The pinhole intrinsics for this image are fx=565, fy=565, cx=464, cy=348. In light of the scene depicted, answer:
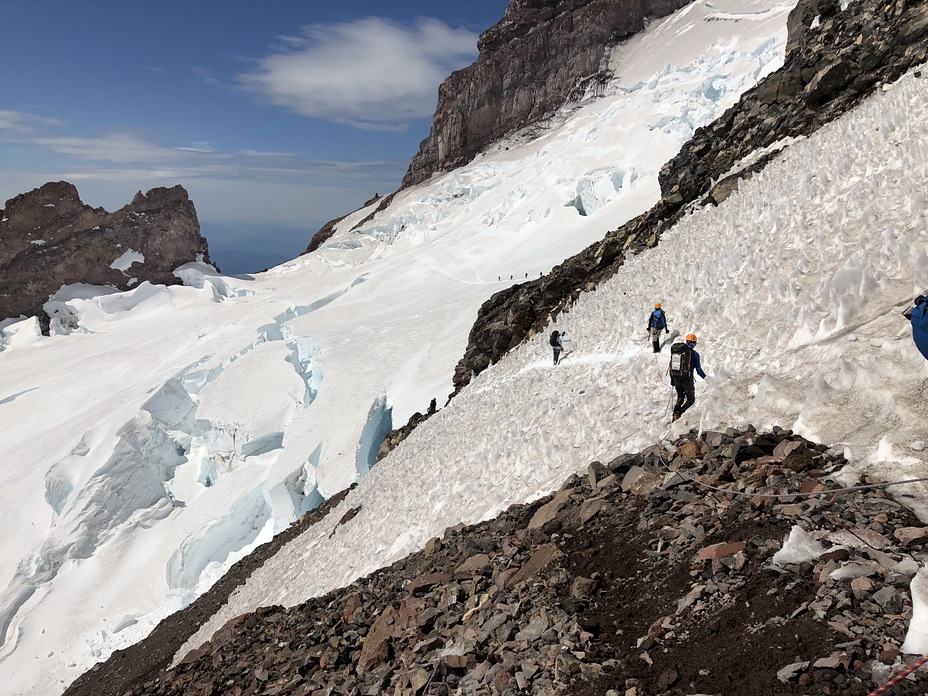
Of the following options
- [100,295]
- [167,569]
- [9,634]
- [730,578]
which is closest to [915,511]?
[730,578]

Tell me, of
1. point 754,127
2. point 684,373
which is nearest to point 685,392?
point 684,373

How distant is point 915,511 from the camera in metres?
4.57

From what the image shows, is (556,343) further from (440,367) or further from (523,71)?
(523,71)

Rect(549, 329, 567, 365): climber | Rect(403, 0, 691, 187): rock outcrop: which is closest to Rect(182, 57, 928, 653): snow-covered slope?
Rect(549, 329, 567, 365): climber

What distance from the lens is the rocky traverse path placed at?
3.82 metres

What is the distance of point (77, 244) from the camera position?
2849 inches

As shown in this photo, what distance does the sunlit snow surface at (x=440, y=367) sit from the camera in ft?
27.1

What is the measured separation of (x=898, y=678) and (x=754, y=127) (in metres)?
23.3

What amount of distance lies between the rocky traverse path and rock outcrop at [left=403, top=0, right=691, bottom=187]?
87.5 meters

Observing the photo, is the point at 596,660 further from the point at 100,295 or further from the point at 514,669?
the point at 100,295

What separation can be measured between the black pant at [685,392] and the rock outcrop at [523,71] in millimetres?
85123

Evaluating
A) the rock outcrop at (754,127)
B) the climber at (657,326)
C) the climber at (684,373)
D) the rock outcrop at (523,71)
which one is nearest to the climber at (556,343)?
the climber at (657,326)

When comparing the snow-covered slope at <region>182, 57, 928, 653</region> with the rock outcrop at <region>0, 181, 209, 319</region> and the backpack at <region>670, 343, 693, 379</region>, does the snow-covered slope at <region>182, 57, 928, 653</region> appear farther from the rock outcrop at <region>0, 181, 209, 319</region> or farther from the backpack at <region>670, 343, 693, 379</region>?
the rock outcrop at <region>0, 181, 209, 319</region>

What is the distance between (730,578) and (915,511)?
157 cm
